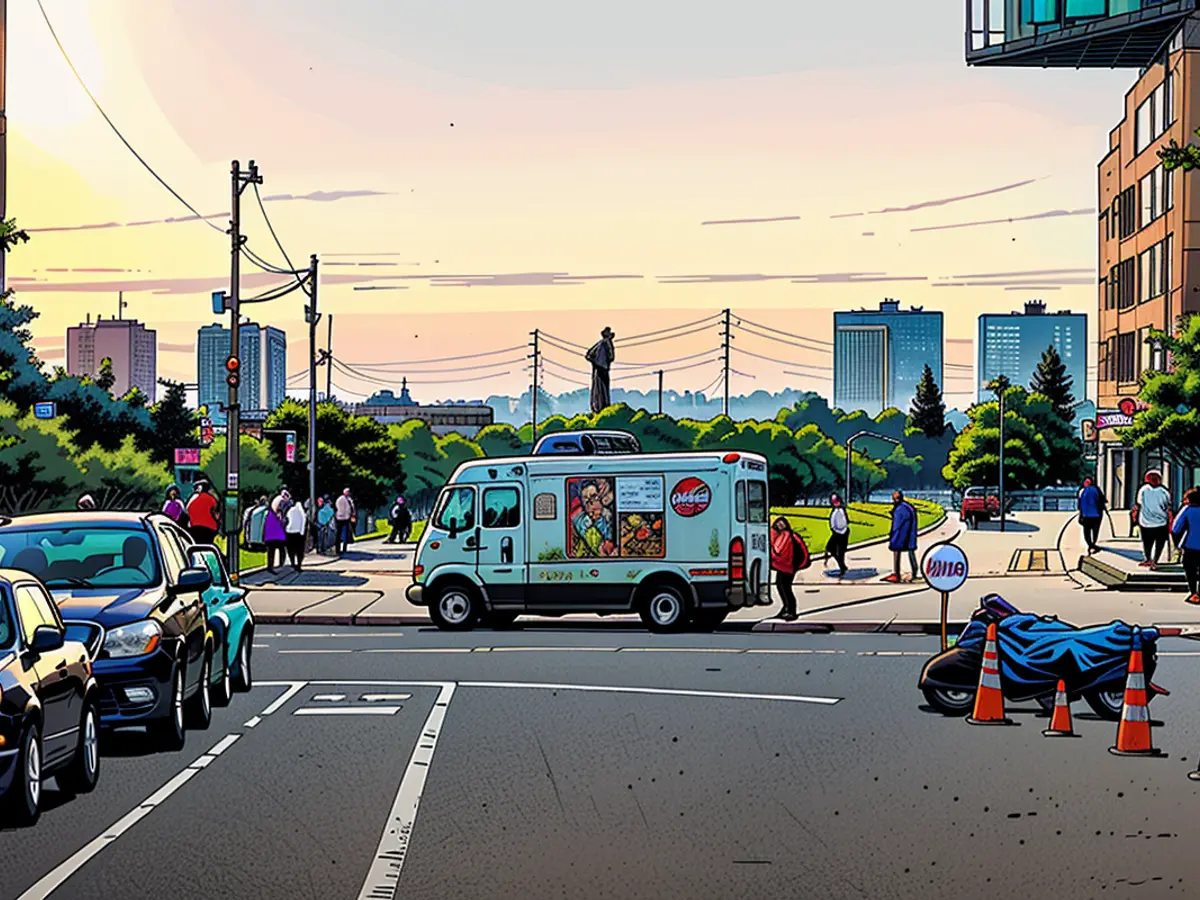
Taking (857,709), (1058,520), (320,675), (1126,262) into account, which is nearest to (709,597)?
(320,675)

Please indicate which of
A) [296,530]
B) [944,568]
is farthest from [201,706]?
[296,530]

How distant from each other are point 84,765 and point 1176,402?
37910 millimetres

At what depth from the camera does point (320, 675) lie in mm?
19328

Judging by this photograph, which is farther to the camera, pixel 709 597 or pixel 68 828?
pixel 709 597

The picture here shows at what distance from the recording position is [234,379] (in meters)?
35.1

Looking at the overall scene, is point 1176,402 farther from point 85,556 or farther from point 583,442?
point 85,556

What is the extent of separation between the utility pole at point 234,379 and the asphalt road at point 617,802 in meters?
17.8

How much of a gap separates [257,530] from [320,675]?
86.6ft

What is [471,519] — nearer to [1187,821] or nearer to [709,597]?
[709,597]

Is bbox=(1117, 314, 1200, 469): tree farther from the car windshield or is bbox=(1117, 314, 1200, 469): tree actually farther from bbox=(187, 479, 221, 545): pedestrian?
the car windshield

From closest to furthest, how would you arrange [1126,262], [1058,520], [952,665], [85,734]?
[85,734] < [952,665] < [1058,520] < [1126,262]

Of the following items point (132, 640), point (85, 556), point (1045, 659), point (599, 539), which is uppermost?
point (85, 556)

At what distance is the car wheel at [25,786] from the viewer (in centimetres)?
995

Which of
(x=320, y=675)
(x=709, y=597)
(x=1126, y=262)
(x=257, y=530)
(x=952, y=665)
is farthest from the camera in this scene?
(x=1126, y=262)
